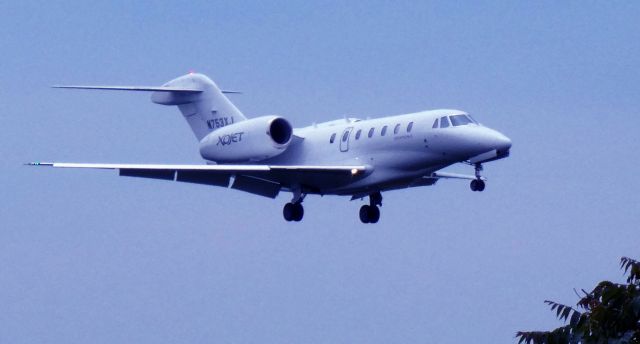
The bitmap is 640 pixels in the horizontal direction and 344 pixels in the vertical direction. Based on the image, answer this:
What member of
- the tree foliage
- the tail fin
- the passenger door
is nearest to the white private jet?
the passenger door

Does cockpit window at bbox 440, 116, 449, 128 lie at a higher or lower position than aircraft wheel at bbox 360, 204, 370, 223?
higher

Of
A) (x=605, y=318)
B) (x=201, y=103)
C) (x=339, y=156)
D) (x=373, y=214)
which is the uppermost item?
(x=201, y=103)

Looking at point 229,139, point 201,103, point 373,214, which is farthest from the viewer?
point 201,103

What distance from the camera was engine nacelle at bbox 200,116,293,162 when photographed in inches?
1754

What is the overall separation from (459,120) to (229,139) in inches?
335

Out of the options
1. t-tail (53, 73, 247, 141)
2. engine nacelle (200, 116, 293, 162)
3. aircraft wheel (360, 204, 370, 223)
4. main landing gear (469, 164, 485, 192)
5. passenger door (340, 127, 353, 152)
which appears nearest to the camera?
main landing gear (469, 164, 485, 192)

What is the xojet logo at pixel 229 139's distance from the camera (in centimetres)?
4547

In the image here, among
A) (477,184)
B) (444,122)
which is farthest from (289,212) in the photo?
(477,184)

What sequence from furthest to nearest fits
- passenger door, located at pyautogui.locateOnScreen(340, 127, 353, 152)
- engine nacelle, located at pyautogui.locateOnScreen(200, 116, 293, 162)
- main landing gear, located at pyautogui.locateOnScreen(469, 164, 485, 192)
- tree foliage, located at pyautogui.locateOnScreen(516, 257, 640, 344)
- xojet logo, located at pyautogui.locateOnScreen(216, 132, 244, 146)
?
xojet logo, located at pyautogui.locateOnScreen(216, 132, 244, 146) → engine nacelle, located at pyautogui.locateOnScreen(200, 116, 293, 162) → passenger door, located at pyautogui.locateOnScreen(340, 127, 353, 152) → main landing gear, located at pyautogui.locateOnScreen(469, 164, 485, 192) → tree foliage, located at pyautogui.locateOnScreen(516, 257, 640, 344)

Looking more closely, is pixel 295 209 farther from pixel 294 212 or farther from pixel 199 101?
pixel 199 101

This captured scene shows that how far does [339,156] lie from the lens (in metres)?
43.2

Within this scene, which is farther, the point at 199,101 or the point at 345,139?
the point at 199,101

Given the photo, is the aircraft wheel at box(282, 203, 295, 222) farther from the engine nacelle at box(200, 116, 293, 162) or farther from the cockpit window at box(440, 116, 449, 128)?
the cockpit window at box(440, 116, 449, 128)

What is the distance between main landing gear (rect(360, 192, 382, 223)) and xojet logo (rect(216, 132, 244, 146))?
426 cm
